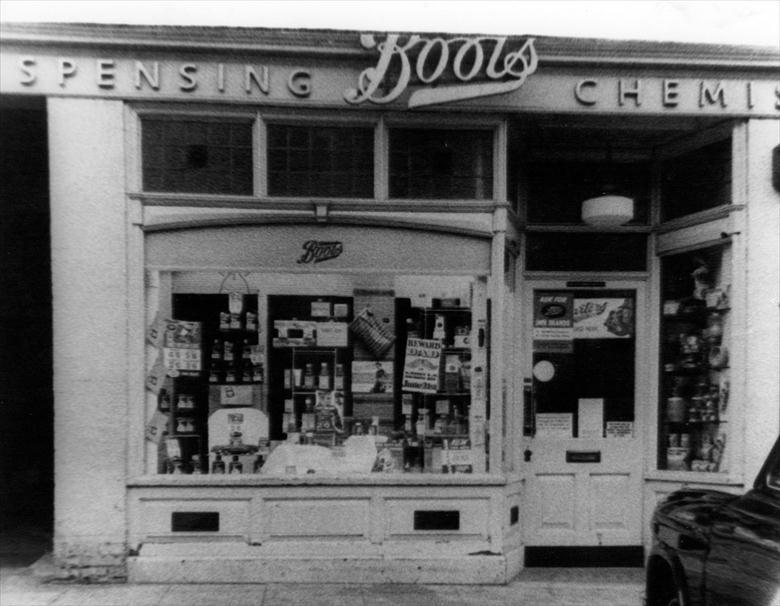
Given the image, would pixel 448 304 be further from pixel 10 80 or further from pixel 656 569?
pixel 10 80

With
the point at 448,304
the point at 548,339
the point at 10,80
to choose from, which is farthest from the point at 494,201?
the point at 10,80

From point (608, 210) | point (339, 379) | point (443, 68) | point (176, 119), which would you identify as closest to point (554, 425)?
point (608, 210)

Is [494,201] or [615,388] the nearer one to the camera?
[494,201]

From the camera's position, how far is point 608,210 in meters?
7.50

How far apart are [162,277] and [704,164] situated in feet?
17.0

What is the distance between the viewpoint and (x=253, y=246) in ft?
22.6

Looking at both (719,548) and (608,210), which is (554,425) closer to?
(608,210)

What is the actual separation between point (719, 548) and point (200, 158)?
5111mm

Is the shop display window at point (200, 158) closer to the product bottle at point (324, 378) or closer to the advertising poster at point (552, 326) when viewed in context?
the product bottle at point (324, 378)

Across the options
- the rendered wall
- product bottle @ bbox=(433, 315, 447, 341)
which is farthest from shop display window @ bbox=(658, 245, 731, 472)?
the rendered wall

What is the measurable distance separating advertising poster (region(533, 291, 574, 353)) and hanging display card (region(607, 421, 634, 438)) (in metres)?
0.84

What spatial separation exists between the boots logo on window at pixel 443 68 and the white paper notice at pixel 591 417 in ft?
10.3

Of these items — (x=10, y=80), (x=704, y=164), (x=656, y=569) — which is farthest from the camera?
(x=704, y=164)

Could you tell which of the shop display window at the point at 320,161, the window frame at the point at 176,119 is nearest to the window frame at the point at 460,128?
the shop display window at the point at 320,161
